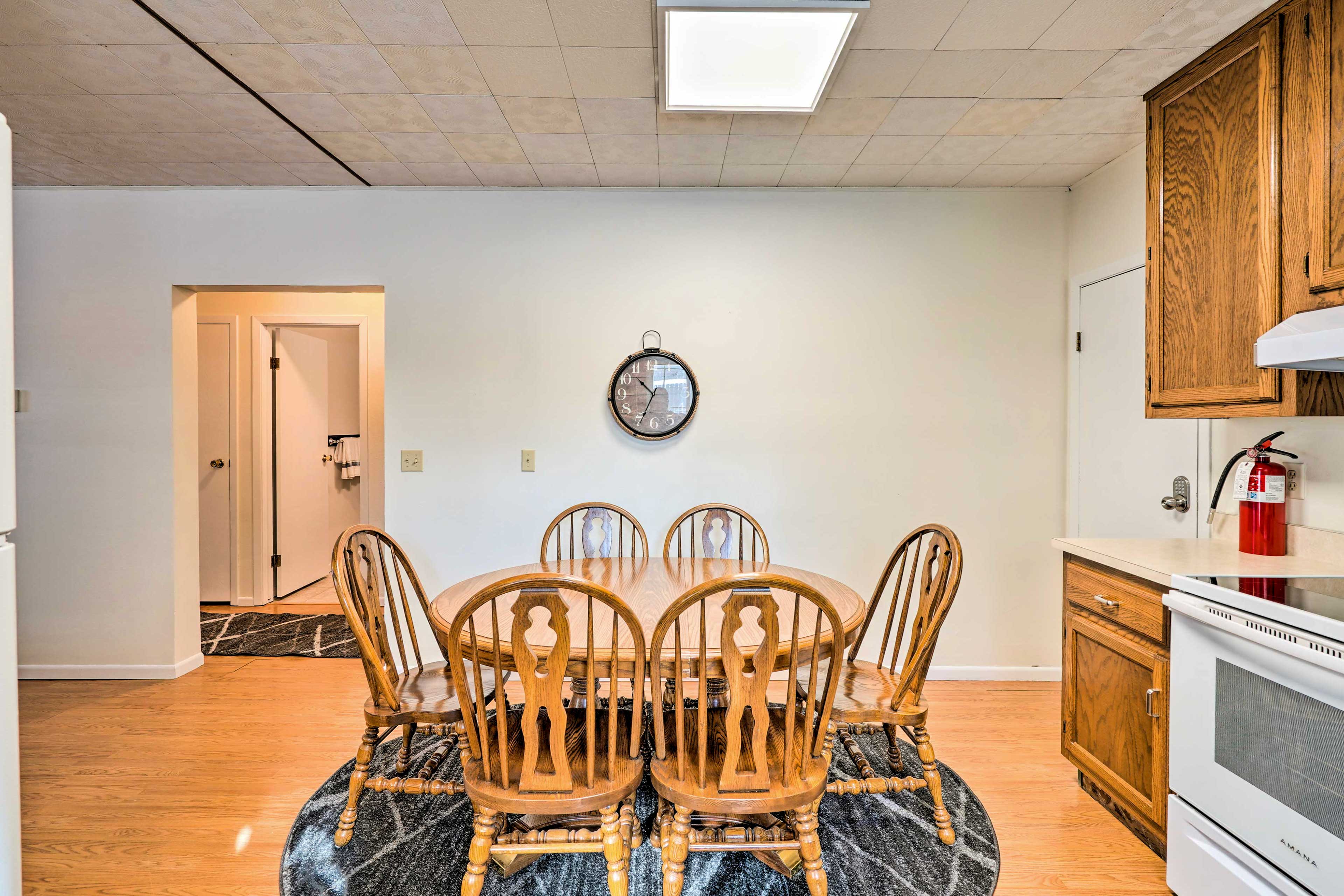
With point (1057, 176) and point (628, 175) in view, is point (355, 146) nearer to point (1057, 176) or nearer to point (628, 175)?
point (628, 175)

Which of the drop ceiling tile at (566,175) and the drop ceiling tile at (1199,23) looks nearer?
the drop ceiling tile at (1199,23)

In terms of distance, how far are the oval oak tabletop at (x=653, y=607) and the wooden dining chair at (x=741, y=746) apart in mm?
34

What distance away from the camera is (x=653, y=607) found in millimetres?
2008

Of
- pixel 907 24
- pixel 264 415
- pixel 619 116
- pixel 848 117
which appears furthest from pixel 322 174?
pixel 907 24

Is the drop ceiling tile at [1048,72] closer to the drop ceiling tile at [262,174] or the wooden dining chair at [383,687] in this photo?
the wooden dining chair at [383,687]

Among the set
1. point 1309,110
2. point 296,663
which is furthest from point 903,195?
point 296,663

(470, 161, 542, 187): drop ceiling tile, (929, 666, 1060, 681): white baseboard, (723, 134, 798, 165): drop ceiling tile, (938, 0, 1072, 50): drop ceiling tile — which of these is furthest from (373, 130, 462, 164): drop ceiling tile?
(929, 666, 1060, 681): white baseboard

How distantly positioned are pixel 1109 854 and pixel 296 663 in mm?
3615

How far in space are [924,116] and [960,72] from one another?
0.30m

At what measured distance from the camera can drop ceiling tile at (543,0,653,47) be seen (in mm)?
1834

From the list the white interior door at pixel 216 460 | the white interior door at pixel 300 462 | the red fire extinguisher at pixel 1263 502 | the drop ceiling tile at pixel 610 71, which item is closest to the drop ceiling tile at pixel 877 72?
the drop ceiling tile at pixel 610 71

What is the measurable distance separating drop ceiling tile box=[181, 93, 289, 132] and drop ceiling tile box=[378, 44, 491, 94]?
638mm

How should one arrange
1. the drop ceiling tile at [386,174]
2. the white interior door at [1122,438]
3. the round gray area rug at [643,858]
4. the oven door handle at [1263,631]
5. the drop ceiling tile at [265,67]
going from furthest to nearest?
the drop ceiling tile at [386,174], the white interior door at [1122,438], the drop ceiling tile at [265,67], the round gray area rug at [643,858], the oven door handle at [1263,631]

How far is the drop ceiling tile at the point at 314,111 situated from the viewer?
2.34 metres
